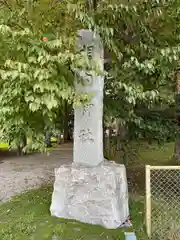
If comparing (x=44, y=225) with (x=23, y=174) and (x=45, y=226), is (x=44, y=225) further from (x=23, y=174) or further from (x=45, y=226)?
(x=23, y=174)

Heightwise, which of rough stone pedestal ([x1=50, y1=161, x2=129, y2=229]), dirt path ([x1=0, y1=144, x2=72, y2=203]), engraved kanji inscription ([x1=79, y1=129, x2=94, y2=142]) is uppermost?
engraved kanji inscription ([x1=79, y1=129, x2=94, y2=142])

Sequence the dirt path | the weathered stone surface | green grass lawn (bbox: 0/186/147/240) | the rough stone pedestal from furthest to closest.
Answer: the dirt path → the weathered stone surface → the rough stone pedestal → green grass lawn (bbox: 0/186/147/240)

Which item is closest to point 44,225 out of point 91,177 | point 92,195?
point 92,195

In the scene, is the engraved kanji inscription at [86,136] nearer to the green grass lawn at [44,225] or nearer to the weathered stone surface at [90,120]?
the weathered stone surface at [90,120]

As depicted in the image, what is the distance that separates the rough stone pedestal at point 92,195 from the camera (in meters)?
3.08

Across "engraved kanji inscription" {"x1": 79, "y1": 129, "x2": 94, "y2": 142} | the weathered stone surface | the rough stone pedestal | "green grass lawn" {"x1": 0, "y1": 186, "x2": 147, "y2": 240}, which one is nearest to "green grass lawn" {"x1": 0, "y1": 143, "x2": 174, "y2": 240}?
"green grass lawn" {"x1": 0, "y1": 186, "x2": 147, "y2": 240}

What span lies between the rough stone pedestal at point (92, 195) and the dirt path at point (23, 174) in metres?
1.71

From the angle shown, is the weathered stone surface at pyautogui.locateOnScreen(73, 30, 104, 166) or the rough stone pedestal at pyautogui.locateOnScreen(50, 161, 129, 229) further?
the weathered stone surface at pyautogui.locateOnScreen(73, 30, 104, 166)

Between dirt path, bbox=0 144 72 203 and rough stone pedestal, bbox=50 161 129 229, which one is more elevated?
rough stone pedestal, bbox=50 161 129 229

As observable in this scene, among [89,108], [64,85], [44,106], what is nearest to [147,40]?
[89,108]

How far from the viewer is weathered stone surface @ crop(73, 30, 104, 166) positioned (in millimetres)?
3189

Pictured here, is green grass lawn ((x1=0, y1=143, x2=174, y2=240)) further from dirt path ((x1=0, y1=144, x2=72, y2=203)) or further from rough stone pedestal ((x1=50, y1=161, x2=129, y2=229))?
dirt path ((x1=0, y1=144, x2=72, y2=203))

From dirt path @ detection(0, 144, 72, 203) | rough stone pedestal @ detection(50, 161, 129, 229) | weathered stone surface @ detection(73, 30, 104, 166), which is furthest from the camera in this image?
dirt path @ detection(0, 144, 72, 203)

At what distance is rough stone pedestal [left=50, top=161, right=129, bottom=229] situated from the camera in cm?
308
